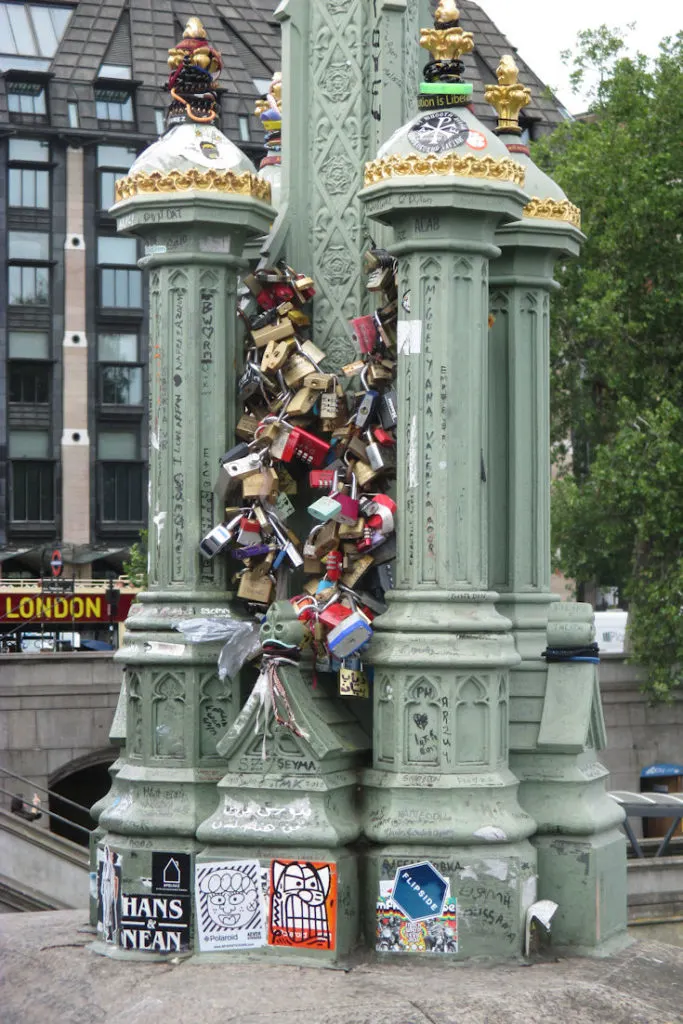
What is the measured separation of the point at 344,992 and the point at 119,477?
49092 mm

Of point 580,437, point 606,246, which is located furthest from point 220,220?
point 580,437

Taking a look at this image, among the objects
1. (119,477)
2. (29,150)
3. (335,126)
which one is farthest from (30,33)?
(335,126)

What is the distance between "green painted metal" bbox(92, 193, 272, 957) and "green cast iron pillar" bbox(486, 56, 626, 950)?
5.30 ft

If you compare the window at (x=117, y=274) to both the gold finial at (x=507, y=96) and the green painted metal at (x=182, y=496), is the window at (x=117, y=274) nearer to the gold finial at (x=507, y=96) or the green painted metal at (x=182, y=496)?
the gold finial at (x=507, y=96)

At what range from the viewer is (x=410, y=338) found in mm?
10312

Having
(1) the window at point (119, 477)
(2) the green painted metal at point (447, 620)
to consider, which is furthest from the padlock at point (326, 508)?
(1) the window at point (119, 477)

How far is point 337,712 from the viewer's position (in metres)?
10.6

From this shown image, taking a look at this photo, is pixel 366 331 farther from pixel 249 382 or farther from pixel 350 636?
pixel 350 636

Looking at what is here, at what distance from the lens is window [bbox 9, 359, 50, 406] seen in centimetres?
5669

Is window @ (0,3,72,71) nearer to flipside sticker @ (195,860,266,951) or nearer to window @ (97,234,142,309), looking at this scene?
window @ (97,234,142,309)

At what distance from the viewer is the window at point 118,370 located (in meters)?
57.6

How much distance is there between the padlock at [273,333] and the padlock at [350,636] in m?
1.79

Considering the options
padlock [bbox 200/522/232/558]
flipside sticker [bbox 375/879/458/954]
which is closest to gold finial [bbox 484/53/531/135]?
padlock [bbox 200/522/232/558]

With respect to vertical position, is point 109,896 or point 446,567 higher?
point 446,567
